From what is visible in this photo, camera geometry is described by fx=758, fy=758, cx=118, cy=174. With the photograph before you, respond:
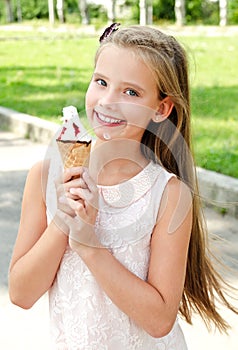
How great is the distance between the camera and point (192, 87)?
3.33 m

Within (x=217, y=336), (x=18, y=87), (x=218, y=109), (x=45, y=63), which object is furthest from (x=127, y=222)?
(x=45, y=63)

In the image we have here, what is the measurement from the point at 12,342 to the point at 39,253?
1333 mm

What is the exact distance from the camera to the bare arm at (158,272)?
65.2 inches

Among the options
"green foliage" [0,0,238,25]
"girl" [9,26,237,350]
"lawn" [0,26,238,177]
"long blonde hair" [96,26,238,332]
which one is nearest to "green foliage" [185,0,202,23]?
"green foliage" [0,0,238,25]

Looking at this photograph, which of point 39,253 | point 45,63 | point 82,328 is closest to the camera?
point 39,253

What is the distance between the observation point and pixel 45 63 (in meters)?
11.8

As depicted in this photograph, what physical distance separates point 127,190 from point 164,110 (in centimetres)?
21

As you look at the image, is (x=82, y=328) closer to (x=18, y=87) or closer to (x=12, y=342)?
(x=12, y=342)

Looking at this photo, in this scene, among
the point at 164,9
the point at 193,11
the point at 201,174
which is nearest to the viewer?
the point at 201,174

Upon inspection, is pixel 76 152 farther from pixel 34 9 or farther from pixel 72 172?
pixel 34 9

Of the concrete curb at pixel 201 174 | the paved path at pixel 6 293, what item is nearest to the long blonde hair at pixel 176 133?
the paved path at pixel 6 293

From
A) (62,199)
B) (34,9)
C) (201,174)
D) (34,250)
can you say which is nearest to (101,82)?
(62,199)

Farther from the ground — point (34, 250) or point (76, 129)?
point (76, 129)

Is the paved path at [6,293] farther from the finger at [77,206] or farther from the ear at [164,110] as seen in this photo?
the finger at [77,206]
